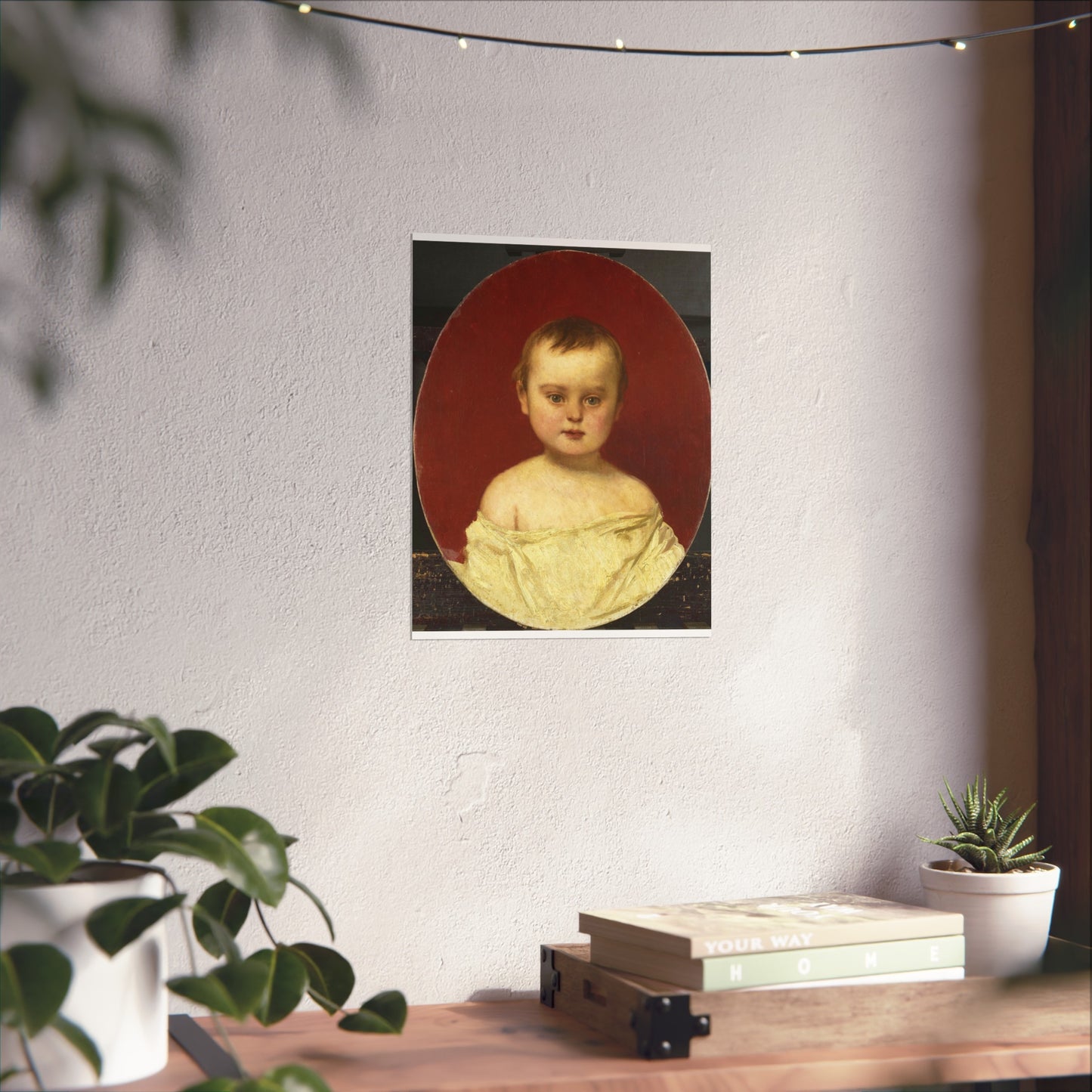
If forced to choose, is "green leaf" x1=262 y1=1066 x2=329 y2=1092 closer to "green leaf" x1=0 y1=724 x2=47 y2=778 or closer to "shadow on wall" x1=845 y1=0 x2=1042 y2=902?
"green leaf" x1=0 y1=724 x2=47 y2=778

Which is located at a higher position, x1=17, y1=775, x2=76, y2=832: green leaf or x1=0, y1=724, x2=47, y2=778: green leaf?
x1=0, y1=724, x2=47, y2=778: green leaf

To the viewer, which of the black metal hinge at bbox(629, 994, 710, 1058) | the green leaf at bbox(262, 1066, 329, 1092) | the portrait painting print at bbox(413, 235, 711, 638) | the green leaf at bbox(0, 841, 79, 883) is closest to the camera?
the green leaf at bbox(262, 1066, 329, 1092)

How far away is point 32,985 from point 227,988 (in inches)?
6.2

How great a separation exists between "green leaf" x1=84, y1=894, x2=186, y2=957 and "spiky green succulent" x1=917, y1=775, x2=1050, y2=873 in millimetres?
927

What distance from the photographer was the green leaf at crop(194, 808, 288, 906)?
973 millimetres

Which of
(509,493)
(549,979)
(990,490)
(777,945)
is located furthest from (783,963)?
(990,490)

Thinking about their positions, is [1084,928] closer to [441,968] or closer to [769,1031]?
[769,1031]

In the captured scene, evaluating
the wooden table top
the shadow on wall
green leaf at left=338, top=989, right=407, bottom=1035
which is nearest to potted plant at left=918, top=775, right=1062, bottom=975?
the shadow on wall

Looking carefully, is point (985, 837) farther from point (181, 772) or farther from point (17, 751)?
point (17, 751)

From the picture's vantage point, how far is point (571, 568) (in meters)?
1.50

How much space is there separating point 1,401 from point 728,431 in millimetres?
879

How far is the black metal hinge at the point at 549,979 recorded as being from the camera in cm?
136

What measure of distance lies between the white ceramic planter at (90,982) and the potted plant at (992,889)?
886mm

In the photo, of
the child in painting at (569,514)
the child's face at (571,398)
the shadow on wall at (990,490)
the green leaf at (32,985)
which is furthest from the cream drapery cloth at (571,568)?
the green leaf at (32,985)
